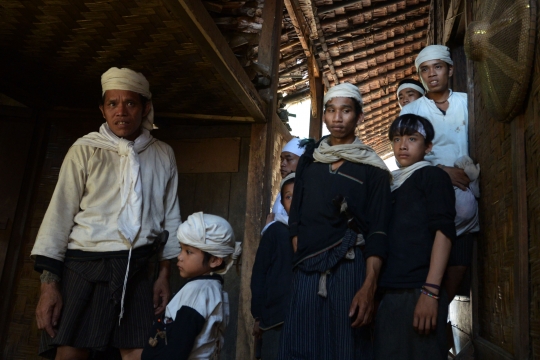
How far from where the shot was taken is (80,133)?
429 cm

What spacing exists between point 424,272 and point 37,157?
10.4 ft

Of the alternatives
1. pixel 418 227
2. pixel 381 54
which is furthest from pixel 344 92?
pixel 381 54

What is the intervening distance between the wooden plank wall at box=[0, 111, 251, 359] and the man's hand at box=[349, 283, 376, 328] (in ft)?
6.73

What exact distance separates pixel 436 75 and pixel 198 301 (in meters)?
2.17

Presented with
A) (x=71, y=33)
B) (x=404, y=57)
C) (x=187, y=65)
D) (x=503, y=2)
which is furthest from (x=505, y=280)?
(x=404, y=57)

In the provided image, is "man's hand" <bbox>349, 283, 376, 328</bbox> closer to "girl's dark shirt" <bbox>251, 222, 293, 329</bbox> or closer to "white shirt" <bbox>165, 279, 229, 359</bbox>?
"white shirt" <bbox>165, 279, 229, 359</bbox>

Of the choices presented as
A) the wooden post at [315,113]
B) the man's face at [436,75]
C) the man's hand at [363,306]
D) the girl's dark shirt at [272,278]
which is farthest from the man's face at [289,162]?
the wooden post at [315,113]

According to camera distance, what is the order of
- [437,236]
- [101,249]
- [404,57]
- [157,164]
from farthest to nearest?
Answer: [404,57] → [157,164] → [101,249] → [437,236]

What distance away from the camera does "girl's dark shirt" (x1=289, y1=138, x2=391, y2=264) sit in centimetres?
241

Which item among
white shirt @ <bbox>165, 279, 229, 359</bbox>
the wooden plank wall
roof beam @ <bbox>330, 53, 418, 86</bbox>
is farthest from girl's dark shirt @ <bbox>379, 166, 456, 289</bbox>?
roof beam @ <bbox>330, 53, 418, 86</bbox>

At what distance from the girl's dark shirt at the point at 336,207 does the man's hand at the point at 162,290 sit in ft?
2.37

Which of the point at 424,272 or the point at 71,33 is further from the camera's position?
the point at 71,33

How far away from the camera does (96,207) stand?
2.66m

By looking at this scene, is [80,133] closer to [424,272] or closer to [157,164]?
[157,164]
